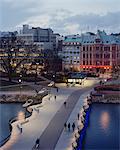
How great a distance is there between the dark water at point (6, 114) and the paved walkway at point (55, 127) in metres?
2.00

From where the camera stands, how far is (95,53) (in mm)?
42594

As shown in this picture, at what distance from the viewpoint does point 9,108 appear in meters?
24.1

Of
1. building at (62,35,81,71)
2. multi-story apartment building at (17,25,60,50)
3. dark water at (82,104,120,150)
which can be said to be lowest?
dark water at (82,104,120,150)

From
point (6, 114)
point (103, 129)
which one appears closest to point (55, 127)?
point (103, 129)

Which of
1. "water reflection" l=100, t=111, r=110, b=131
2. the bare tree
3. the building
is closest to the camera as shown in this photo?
"water reflection" l=100, t=111, r=110, b=131

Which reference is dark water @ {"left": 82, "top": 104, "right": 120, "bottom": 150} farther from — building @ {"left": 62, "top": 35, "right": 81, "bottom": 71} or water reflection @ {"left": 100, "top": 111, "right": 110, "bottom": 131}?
building @ {"left": 62, "top": 35, "right": 81, "bottom": 71}

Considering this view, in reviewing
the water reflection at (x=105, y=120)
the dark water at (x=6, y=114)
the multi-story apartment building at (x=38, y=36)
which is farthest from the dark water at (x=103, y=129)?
the multi-story apartment building at (x=38, y=36)

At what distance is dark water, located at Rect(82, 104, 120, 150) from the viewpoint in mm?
15923

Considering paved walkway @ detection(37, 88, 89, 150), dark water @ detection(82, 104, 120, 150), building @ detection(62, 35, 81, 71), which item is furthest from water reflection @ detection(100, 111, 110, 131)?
building @ detection(62, 35, 81, 71)

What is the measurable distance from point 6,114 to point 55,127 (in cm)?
611

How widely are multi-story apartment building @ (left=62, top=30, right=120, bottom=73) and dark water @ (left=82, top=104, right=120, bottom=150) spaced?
58.5 feet

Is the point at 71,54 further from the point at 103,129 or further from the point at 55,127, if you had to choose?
the point at 55,127

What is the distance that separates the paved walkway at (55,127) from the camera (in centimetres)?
1388

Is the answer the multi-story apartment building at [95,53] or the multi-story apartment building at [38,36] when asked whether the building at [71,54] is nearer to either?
the multi-story apartment building at [95,53]
